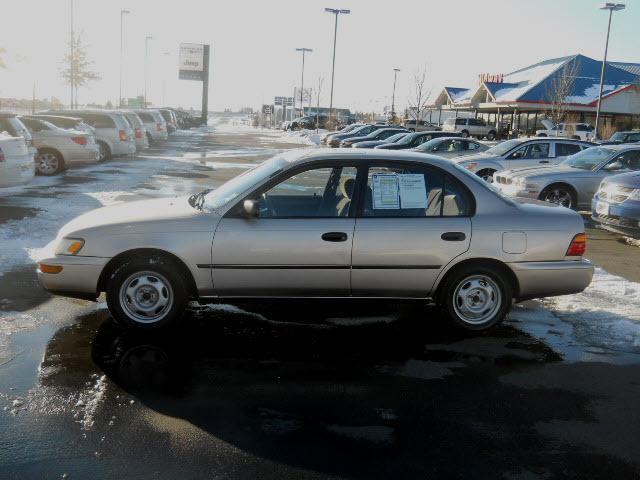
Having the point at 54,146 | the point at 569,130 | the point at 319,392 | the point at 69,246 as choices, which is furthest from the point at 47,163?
the point at 569,130

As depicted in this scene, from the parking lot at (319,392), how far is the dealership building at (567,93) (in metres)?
49.3

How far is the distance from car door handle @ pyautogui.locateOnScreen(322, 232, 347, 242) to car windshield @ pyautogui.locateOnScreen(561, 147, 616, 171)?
9329mm

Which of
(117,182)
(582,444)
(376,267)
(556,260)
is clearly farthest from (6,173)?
(582,444)

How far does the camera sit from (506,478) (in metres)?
3.69

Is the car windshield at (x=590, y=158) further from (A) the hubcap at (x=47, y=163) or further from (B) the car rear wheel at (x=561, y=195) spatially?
(A) the hubcap at (x=47, y=163)

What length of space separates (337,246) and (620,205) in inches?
252

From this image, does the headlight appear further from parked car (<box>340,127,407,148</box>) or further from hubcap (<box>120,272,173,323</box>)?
parked car (<box>340,127,407,148</box>)

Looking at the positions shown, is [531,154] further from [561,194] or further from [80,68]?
[80,68]

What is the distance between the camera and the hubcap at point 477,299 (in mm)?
6086

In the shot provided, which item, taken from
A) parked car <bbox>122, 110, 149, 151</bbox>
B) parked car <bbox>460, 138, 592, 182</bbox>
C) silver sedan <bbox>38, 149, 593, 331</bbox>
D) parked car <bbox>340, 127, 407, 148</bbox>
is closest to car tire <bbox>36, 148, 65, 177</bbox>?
parked car <bbox>122, 110, 149, 151</bbox>

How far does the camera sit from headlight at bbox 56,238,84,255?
230 inches

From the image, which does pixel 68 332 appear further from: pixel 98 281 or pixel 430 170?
pixel 430 170

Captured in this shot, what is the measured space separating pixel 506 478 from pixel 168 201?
13.4 ft

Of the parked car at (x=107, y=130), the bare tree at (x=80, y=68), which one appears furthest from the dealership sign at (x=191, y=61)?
the parked car at (x=107, y=130)
